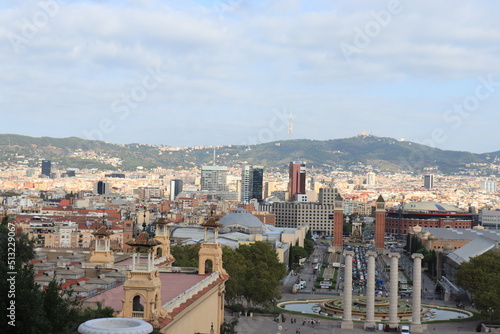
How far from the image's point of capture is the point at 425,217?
137000mm

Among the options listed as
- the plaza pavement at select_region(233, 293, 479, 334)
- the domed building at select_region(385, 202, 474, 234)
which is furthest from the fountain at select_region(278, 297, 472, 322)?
the domed building at select_region(385, 202, 474, 234)

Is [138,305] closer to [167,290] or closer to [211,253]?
[167,290]

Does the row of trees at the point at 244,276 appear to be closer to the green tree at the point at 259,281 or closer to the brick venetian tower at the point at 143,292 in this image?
the green tree at the point at 259,281

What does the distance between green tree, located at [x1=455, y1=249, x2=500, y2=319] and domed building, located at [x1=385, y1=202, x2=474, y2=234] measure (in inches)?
2949

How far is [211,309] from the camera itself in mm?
29578

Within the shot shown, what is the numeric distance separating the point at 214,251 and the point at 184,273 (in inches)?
62.9

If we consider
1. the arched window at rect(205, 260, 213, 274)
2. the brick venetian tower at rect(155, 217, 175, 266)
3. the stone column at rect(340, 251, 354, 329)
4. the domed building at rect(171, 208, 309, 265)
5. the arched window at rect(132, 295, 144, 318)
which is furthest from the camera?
the domed building at rect(171, 208, 309, 265)

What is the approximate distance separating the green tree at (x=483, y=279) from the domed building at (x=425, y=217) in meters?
74.9

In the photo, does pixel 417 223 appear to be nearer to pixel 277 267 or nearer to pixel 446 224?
pixel 446 224

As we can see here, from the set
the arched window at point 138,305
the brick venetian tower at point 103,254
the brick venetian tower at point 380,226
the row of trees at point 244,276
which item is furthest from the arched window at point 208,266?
the brick venetian tower at point 380,226

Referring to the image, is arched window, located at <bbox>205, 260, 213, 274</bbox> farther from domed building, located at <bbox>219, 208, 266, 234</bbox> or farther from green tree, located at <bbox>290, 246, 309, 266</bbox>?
domed building, located at <bbox>219, 208, 266, 234</bbox>

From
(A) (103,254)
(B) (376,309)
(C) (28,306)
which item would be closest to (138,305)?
(C) (28,306)

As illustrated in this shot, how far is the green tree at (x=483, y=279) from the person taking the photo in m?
44.9

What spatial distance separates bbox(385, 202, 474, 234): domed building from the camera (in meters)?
132
